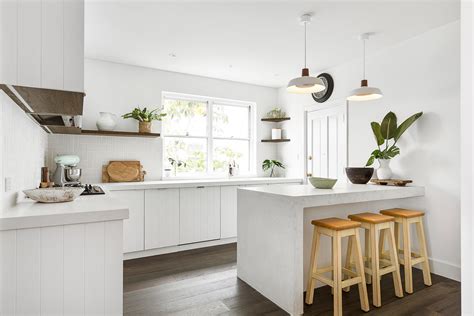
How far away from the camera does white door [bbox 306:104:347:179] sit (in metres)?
4.12

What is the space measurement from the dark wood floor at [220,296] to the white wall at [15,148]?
4.14ft

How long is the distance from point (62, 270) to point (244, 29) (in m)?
2.63

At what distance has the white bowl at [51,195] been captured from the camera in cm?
179

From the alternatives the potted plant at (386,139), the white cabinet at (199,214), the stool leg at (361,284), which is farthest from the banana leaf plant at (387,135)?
the white cabinet at (199,214)

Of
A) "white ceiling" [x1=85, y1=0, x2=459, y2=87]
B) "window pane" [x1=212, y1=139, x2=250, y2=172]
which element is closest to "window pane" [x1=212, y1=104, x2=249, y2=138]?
"window pane" [x1=212, y1=139, x2=250, y2=172]

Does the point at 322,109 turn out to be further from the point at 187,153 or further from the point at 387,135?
the point at 187,153

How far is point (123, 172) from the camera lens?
3.95 meters

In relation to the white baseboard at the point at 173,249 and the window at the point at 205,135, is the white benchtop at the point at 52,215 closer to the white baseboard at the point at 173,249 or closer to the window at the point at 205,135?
the white baseboard at the point at 173,249

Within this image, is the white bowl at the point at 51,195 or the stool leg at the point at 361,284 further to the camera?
the stool leg at the point at 361,284

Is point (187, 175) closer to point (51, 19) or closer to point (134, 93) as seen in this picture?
point (134, 93)

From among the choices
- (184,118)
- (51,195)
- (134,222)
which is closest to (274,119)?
(184,118)

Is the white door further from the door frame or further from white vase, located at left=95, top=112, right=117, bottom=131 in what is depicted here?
white vase, located at left=95, top=112, right=117, bottom=131

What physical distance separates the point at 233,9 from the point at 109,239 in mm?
2185

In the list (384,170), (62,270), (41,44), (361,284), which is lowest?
(361,284)
